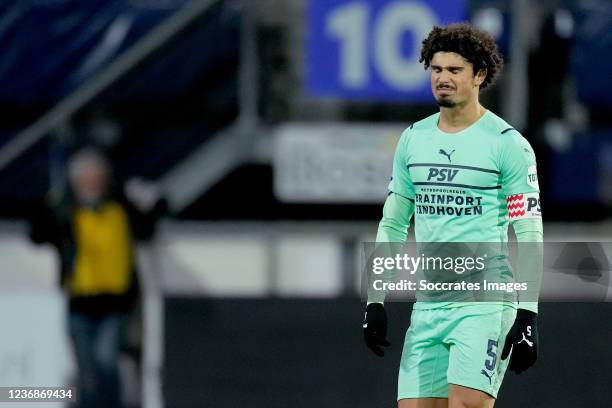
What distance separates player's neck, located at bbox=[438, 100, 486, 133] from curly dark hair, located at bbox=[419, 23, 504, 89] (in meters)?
0.08

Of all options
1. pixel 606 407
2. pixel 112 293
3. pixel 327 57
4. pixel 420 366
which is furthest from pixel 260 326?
pixel 327 57

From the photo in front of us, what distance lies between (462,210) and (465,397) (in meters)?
0.53

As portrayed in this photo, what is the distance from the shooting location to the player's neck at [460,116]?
3.93 metres

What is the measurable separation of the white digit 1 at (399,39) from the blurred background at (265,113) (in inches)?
0.4

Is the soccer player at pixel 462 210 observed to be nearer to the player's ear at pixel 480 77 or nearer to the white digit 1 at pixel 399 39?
the player's ear at pixel 480 77

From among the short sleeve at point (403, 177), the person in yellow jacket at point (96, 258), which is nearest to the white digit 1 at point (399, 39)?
the person in yellow jacket at point (96, 258)

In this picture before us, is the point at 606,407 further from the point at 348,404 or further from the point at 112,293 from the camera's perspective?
the point at 112,293

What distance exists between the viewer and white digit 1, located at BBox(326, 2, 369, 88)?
931 cm

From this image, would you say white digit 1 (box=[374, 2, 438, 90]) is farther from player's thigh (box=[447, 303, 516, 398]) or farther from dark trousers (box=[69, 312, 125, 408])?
player's thigh (box=[447, 303, 516, 398])

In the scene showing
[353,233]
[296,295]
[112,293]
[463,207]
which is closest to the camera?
[463,207]

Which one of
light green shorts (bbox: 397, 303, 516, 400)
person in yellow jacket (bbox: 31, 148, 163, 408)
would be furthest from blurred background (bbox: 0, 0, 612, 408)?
light green shorts (bbox: 397, 303, 516, 400)

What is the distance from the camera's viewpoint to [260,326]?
20.5ft

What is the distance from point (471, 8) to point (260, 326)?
3755mm

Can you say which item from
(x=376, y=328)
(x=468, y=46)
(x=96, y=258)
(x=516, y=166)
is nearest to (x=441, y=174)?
(x=516, y=166)
